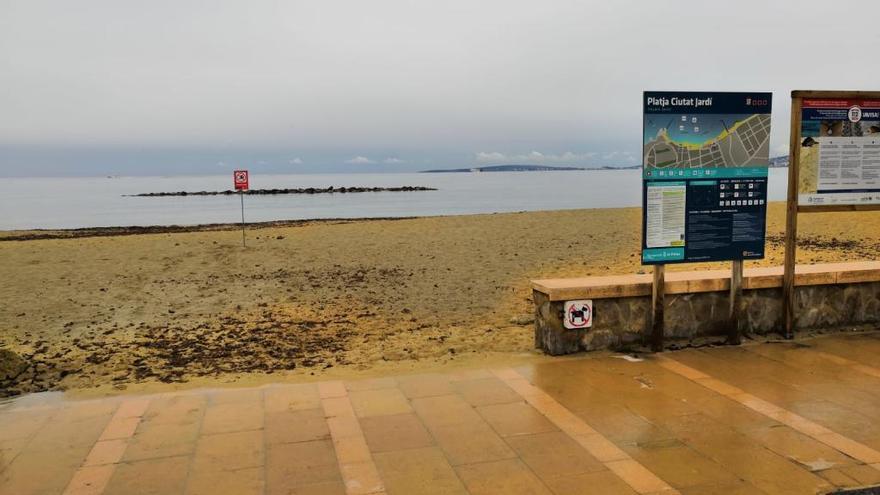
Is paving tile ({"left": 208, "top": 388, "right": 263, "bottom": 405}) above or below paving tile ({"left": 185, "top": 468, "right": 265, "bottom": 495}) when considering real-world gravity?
below

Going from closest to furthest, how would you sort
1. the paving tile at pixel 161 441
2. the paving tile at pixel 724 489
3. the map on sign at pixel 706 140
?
the paving tile at pixel 724 489
the paving tile at pixel 161 441
the map on sign at pixel 706 140

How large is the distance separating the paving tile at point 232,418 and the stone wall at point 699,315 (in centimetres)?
275

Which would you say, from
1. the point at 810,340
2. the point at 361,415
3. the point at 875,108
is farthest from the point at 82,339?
the point at 875,108

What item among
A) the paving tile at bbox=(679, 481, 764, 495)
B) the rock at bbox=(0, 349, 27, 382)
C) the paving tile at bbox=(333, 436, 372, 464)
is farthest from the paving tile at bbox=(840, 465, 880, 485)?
the rock at bbox=(0, 349, 27, 382)

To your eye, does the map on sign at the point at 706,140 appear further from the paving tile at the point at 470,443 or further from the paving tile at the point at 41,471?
the paving tile at the point at 41,471

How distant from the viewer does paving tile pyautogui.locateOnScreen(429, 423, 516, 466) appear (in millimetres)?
3836

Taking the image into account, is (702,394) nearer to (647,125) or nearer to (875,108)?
(647,125)

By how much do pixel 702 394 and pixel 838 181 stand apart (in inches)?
118

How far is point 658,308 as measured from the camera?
5.93m

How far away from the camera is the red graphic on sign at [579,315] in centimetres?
589

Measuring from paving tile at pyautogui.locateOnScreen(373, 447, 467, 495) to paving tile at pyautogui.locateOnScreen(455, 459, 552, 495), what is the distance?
0.07m

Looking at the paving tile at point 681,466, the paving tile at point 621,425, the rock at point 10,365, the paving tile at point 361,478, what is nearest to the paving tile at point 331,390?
the paving tile at point 361,478

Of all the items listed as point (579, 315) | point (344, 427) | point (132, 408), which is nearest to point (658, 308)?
point (579, 315)

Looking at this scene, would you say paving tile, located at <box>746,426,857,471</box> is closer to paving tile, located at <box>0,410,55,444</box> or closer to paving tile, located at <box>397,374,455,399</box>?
paving tile, located at <box>397,374,455,399</box>
